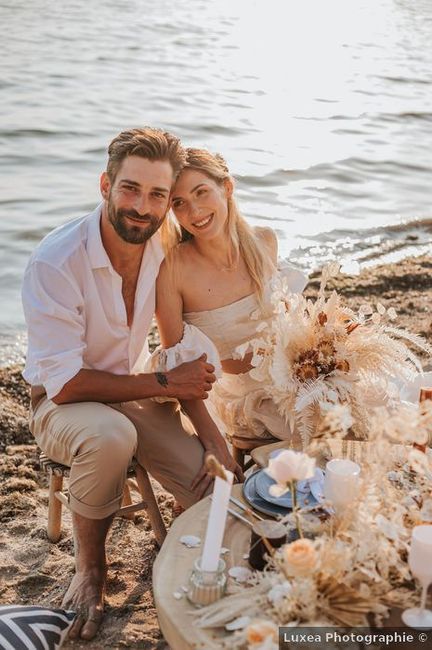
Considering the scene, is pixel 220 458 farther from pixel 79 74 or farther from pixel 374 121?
pixel 79 74

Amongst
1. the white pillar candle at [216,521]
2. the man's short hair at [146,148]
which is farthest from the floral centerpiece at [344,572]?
the man's short hair at [146,148]

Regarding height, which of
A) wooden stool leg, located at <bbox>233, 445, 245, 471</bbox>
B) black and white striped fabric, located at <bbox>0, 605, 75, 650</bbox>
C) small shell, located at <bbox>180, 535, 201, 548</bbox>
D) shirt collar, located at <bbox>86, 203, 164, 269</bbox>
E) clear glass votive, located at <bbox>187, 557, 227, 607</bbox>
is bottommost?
wooden stool leg, located at <bbox>233, 445, 245, 471</bbox>

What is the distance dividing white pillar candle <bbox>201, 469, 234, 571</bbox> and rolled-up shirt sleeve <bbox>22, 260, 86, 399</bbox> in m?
1.23

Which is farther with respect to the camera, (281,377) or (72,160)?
(72,160)

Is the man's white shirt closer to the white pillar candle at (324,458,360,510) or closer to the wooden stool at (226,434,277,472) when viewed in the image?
the wooden stool at (226,434,277,472)

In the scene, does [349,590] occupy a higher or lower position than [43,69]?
higher

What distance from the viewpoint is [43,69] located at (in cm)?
1377

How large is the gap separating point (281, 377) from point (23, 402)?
7.31 feet

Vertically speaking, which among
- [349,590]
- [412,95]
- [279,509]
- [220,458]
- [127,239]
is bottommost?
[412,95]

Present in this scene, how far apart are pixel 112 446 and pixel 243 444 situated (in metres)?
0.79

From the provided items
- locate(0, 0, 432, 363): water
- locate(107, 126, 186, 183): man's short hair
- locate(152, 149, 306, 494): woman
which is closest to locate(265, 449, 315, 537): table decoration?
locate(152, 149, 306, 494): woman

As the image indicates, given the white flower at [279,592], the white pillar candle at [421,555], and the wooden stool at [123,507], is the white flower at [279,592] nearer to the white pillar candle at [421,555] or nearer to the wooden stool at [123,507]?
the white pillar candle at [421,555]

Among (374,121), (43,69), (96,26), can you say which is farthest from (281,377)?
(96,26)

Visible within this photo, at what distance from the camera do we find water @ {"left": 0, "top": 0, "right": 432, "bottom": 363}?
876 cm
